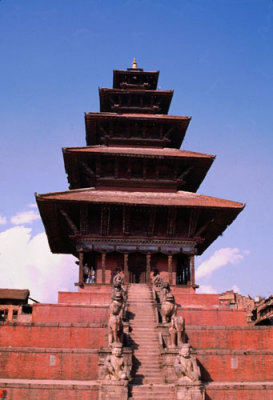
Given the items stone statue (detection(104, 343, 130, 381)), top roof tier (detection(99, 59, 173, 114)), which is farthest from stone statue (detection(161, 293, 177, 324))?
top roof tier (detection(99, 59, 173, 114))

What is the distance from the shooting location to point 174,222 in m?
23.4

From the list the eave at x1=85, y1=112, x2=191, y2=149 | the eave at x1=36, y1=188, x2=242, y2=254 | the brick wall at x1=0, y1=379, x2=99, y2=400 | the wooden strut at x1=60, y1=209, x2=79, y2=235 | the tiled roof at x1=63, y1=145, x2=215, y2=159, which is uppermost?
the eave at x1=85, y1=112, x2=191, y2=149

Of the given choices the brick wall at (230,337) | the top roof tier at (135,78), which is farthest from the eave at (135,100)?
the brick wall at (230,337)

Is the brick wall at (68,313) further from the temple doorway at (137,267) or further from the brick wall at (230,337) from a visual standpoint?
the temple doorway at (137,267)

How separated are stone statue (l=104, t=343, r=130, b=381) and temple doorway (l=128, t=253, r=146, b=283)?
11363 mm

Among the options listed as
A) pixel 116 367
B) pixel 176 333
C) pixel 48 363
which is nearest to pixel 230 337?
pixel 176 333

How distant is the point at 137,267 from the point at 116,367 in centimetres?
1189

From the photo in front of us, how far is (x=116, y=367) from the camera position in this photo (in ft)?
41.3

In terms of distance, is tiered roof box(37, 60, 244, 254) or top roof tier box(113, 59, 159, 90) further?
top roof tier box(113, 59, 159, 90)

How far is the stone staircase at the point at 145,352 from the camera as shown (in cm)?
1276

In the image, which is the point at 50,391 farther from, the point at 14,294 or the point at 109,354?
the point at 14,294

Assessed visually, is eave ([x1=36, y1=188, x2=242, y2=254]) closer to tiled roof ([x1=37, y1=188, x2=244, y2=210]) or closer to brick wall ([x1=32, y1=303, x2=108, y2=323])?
tiled roof ([x1=37, y1=188, x2=244, y2=210])

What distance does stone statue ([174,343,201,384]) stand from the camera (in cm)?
1270

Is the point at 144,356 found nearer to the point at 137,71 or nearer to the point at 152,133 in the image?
the point at 152,133
